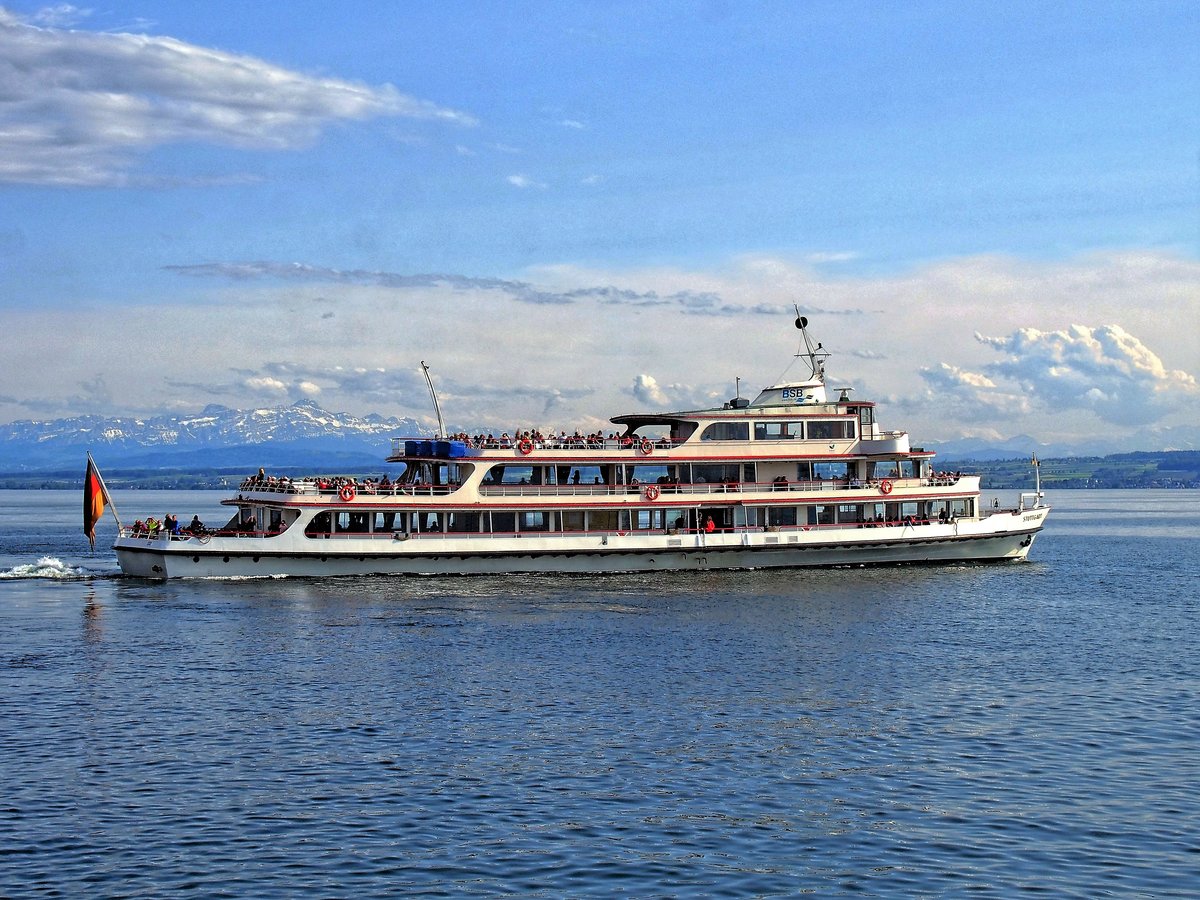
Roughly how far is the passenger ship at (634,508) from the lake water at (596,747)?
842 centimetres

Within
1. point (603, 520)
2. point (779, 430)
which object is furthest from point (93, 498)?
point (779, 430)

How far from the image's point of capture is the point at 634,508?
222ft

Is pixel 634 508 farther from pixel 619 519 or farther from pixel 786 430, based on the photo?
pixel 786 430

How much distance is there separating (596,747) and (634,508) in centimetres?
3741

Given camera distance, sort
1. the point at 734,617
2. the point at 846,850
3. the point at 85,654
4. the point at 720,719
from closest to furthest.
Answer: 1. the point at 846,850
2. the point at 720,719
3. the point at 85,654
4. the point at 734,617

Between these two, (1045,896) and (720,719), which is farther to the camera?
(720,719)

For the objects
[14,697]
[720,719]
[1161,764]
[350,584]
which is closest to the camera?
[1161,764]

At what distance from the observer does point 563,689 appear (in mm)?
37250

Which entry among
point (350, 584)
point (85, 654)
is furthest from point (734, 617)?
point (85, 654)

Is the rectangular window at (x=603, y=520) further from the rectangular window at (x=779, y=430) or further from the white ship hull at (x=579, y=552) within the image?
the rectangular window at (x=779, y=430)

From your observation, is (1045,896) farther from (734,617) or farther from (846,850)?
(734,617)

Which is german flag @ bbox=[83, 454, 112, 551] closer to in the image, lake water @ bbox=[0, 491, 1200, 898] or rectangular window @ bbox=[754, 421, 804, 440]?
lake water @ bbox=[0, 491, 1200, 898]

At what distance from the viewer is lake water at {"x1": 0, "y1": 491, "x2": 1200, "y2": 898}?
2255cm

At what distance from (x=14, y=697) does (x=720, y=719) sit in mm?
19604
